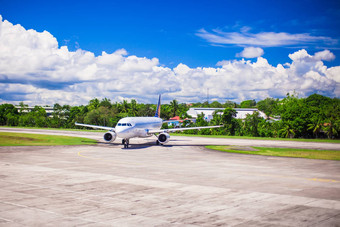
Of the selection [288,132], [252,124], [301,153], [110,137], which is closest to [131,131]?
[110,137]

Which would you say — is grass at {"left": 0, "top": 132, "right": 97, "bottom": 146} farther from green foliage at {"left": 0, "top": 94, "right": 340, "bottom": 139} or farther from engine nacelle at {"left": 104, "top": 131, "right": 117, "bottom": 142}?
green foliage at {"left": 0, "top": 94, "right": 340, "bottom": 139}

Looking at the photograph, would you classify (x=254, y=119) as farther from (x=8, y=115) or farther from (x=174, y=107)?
(x=8, y=115)

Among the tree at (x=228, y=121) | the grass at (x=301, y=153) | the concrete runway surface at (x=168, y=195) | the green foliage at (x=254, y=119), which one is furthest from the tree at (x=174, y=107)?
the concrete runway surface at (x=168, y=195)

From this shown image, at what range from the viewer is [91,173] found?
21.9m

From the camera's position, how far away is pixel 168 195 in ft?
50.5

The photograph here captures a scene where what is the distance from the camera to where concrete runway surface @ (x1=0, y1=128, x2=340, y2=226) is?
11.6 meters

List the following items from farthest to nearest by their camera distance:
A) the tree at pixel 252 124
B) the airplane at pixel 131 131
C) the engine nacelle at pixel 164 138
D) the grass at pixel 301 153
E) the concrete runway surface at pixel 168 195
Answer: the tree at pixel 252 124
the engine nacelle at pixel 164 138
the airplane at pixel 131 131
the grass at pixel 301 153
the concrete runway surface at pixel 168 195

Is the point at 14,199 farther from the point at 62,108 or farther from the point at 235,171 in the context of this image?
the point at 62,108

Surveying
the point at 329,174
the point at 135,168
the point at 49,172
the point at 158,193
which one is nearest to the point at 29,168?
the point at 49,172

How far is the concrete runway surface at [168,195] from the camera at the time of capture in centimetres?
1156

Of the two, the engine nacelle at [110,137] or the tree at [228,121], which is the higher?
the tree at [228,121]

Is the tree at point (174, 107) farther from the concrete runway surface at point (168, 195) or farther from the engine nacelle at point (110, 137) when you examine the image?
the concrete runway surface at point (168, 195)

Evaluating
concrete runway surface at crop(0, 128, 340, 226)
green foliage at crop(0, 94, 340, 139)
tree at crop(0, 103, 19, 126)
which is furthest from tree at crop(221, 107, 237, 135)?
tree at crop(0, 103, 19, 126)

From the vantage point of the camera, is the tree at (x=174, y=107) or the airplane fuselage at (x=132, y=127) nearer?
the airplane fuselage at (x=132, y=127)
